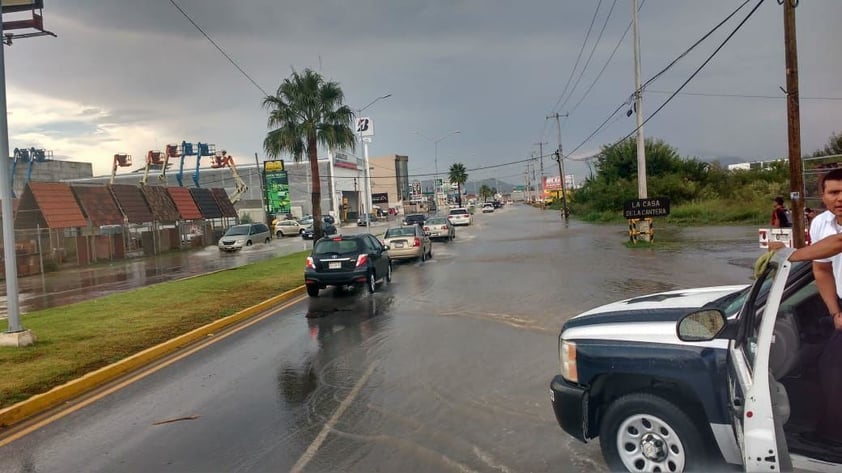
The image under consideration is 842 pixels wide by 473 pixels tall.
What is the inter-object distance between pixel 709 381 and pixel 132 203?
136ft

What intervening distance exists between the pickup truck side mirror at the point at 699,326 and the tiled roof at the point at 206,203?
158 feet

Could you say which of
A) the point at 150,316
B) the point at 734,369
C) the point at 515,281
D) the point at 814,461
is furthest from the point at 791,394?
the point at 515,281

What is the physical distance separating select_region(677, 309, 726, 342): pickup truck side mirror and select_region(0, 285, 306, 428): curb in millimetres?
6704

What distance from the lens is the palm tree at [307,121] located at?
28.3 metres

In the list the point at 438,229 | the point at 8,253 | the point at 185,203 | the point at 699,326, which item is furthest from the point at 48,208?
the point at 699,326

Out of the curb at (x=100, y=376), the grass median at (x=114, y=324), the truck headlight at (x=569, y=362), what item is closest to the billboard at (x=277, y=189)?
the grass median at (x=114, y=324)

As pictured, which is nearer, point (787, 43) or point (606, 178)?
point (787, 43)

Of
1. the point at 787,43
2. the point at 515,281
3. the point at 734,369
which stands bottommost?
the point at 515,281

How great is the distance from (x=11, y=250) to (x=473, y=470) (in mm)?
8840

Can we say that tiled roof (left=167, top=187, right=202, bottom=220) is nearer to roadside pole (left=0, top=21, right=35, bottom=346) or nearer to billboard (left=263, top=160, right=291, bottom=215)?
billboard (left=263, top=160, right=291, bottom=215)

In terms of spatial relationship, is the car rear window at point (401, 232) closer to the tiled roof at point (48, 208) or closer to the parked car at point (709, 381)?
the tiled roof at point (48, 208)

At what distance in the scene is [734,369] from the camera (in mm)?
3484

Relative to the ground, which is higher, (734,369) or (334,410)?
(734,369)

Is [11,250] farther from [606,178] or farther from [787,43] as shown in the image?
[606,178]
